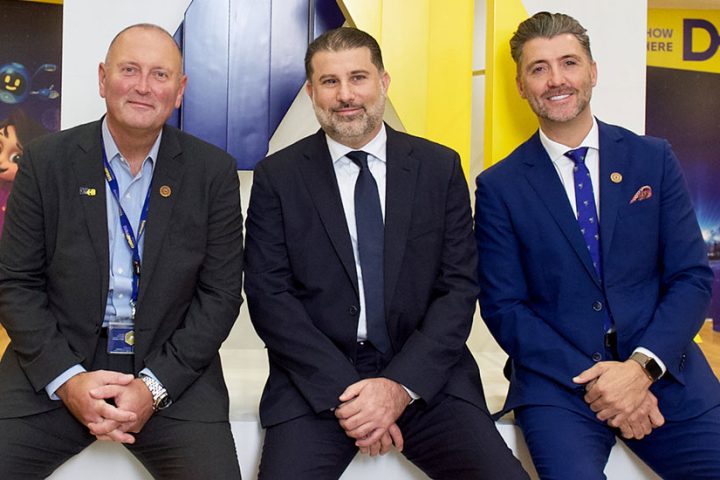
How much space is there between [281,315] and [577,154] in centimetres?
107

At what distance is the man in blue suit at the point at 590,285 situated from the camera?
2.20 meters

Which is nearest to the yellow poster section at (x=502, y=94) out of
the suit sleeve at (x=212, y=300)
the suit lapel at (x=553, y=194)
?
the suit lapel at (x=553, y=194)

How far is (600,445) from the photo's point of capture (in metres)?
2.20

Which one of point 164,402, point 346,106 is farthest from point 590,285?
point 164,402

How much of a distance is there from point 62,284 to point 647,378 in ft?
5.61

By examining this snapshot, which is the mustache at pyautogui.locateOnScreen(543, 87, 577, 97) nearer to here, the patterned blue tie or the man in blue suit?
the man in blue suit

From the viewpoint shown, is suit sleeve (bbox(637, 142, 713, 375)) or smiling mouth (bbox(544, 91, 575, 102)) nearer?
suit sleeve (bbox(637, 142, 713, 375))

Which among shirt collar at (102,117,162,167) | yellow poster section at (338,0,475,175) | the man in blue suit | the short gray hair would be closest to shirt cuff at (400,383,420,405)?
the man in blue suit

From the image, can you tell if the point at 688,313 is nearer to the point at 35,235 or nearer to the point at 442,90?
the point at 442,90

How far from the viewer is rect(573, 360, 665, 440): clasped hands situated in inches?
85.2

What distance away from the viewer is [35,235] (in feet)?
7.14

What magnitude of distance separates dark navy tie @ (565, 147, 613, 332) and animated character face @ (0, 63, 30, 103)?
537 cm

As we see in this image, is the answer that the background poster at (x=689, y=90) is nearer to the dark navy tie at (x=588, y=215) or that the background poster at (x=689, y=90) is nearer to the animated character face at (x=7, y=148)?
the dark navy tie at (x=588, y=215)

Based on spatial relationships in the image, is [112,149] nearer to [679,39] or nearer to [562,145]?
[562,145]
